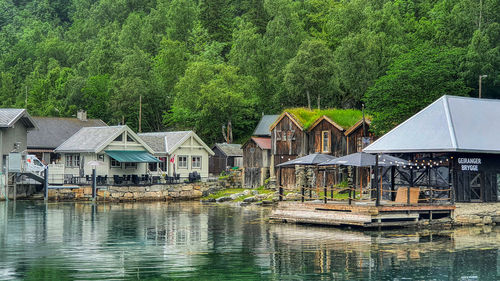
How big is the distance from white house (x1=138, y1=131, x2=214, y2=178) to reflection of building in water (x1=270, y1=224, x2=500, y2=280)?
35732 mm


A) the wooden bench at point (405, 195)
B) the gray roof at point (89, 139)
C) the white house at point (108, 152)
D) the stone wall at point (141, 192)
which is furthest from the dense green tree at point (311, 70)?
the wooden bench at point (405, 195)

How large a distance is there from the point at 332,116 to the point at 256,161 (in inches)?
483

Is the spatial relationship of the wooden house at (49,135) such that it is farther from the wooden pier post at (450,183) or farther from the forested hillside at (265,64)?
the wooden pier post at (450,183)

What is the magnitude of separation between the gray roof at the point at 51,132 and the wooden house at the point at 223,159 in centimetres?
1593

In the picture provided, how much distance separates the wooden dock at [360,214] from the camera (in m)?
38.6

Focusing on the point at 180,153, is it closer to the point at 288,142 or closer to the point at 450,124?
the point at 288,142

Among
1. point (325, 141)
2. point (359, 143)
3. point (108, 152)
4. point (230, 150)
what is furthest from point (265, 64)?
point (359, 143)

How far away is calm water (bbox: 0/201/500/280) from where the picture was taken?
81.9 feet

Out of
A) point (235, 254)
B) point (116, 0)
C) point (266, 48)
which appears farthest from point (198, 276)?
point (116, 0)

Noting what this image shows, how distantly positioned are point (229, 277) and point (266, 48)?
72.1m

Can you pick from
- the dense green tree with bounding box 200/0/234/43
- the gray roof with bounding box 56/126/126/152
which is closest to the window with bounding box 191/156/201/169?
the gray roof with bounding box 56/126/126/152

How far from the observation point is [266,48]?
94062 millimetres

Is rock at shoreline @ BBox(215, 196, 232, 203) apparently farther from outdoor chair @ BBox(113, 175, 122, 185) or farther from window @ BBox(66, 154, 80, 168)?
window @ BBox(66, 154, 80, 168)

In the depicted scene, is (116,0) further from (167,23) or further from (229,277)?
(229,277)
